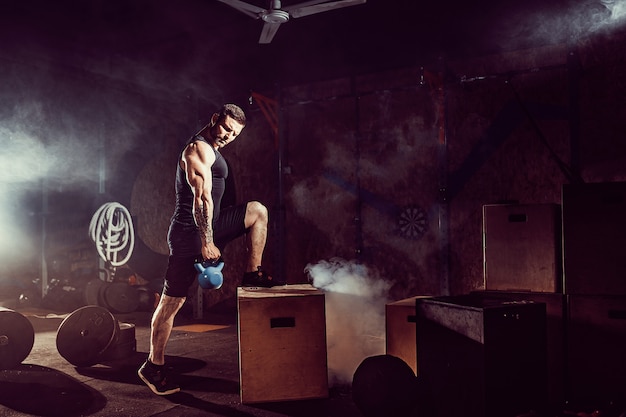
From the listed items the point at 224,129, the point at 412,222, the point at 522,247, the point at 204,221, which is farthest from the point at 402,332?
the point at 412,222

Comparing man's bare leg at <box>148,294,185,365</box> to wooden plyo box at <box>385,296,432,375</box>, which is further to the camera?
man's bare leg at <box>148,294,185,365</box>

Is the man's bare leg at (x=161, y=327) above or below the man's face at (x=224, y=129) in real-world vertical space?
below

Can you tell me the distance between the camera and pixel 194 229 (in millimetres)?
3764

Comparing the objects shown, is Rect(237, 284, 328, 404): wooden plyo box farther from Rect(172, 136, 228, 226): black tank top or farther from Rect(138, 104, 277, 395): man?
Rect(172, 136, 228, 226): black tank top

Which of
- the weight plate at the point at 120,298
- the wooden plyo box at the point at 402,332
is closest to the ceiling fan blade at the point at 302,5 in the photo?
the wooden plyo box at the point at 402,332

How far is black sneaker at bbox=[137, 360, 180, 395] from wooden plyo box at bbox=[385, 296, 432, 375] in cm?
160

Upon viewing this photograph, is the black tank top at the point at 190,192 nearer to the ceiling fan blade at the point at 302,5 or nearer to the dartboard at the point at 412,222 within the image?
the ceiling fan blade at the point at 302,5

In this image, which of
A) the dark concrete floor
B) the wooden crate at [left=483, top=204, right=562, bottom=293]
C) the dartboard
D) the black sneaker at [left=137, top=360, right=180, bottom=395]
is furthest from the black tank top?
the dartboard

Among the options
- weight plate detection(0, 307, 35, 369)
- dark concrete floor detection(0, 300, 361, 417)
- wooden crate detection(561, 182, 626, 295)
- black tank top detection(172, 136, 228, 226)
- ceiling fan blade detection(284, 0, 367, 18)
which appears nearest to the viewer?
wooden crate detection(561, 182, 626, 295)

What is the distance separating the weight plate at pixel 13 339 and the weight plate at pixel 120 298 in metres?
3.07

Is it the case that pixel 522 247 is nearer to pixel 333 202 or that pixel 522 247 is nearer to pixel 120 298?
pixel 333 202

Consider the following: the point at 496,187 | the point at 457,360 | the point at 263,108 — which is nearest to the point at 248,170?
the point at 263,108

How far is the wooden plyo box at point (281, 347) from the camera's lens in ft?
11.3

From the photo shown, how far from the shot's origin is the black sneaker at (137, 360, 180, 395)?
369cm
